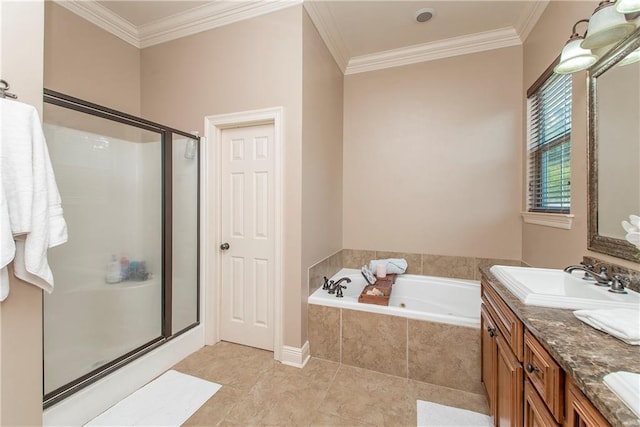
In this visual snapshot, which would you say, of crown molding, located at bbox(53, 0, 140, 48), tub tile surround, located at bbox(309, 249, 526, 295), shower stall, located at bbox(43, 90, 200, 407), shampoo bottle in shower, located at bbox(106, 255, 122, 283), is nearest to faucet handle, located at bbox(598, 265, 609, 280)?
tub tile surround, located at bbox(309, 249, 526, 295)

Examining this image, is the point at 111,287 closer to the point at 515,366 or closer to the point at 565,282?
the point at 515,366

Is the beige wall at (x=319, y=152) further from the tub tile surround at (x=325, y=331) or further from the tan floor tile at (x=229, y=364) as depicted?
the tan floor tile at (x=229, y=364)

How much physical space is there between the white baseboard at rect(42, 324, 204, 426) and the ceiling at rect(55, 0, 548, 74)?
111 inches

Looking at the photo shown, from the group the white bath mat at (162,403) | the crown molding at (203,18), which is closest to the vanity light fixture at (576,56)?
the crown molding at (203,18)

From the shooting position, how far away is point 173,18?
243 cm

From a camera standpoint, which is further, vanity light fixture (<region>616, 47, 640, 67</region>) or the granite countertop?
vanity light fixture (<region>616, 47, 640, 67</region>)

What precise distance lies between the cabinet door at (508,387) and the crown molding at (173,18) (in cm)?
267

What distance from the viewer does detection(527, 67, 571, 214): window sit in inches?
73.1

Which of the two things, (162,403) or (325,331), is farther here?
(325,331)

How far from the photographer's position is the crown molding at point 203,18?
2164 mm

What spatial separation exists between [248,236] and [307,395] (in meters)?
1.32

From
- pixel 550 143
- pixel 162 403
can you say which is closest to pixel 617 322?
pixel 550 143

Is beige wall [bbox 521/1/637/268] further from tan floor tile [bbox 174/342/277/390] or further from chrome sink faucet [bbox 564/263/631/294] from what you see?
tan floor tile [bbox 174/342/277/390]

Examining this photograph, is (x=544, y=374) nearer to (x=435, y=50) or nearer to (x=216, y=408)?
(x=216, y=408)
